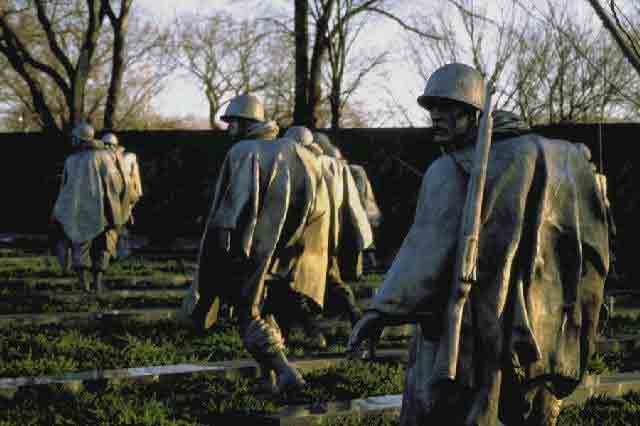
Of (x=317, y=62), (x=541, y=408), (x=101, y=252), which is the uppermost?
(x=317, y=62)

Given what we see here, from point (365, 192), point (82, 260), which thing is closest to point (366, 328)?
point (82, 260)

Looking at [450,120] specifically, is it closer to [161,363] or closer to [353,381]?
[353,381]

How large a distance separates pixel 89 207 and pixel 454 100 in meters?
9.58

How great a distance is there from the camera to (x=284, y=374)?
6.66m

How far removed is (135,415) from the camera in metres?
6.11

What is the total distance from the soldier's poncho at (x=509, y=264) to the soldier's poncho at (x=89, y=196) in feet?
30.6

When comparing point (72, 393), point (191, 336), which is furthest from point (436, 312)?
point (191, 336)

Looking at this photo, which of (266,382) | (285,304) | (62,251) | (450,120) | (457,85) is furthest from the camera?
(62,251)

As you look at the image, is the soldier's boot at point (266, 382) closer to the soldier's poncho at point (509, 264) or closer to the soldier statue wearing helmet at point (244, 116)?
the soldier statue wearing helmet at point (244, 116)

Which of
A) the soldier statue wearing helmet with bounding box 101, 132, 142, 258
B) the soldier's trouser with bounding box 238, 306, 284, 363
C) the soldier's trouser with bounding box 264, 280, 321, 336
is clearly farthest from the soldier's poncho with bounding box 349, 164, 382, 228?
the soldier's trouser with bounding box 238, 306, 284, 363

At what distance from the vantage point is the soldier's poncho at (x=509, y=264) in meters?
3.86

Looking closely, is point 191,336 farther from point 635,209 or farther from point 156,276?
point 635,209

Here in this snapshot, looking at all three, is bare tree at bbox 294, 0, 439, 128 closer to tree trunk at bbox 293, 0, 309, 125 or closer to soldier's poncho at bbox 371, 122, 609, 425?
tree trunk at bbox 293, 0, 309, 125

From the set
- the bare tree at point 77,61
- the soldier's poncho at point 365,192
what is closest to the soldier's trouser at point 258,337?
the soldier's poncho at point 365,192
